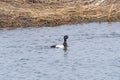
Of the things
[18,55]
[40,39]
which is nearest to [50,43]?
[40,39]

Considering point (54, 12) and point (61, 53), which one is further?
point (54, 12)

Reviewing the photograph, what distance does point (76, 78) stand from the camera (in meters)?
20.2

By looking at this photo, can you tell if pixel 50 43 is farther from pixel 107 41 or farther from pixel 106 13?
pixel 106 13

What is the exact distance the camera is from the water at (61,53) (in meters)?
20.9

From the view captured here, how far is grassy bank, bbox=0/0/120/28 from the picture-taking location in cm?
3011

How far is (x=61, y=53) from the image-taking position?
25.3 m

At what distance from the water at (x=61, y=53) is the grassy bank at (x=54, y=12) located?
54 centimetres

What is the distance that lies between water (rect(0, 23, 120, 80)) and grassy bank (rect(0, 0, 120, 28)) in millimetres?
542

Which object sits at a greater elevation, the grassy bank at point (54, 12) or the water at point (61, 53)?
the grassy bank at point (54, 12)

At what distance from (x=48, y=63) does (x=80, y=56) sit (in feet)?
6.25

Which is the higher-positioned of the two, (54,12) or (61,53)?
(54,12)

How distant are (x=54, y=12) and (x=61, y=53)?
615cm

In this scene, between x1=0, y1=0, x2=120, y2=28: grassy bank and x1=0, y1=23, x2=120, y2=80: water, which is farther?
x1=0, y1=0, x2=120, y2=28: grassy bank

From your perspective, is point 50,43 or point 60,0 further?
point 60,0
